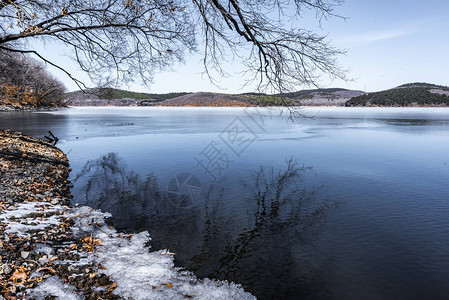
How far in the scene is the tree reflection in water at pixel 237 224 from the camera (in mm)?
6043

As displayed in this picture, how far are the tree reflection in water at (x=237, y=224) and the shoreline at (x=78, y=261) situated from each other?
1.71ft

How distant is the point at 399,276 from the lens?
6.12 meters

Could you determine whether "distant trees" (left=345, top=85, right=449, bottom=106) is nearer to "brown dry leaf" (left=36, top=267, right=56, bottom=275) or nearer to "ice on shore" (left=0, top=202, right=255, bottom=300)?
"ice on shore" (left=0, top=202, right=255, bottom=300)

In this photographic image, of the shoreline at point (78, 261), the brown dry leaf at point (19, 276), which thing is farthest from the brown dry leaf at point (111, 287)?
the brown dry leaf at point (19, 276)

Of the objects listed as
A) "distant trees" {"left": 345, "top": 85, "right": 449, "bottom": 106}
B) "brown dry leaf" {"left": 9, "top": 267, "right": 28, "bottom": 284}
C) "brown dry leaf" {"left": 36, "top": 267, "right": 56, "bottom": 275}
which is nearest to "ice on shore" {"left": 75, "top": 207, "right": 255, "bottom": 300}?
"brown dry leaf" {"left": 36, "top": 267, "right": 56, "bottom": 275}

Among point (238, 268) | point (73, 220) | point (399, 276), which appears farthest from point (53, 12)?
point (399, 276)

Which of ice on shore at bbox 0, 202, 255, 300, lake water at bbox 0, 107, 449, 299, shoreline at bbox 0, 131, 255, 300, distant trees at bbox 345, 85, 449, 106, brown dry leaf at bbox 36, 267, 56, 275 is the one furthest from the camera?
distant trees at bbox 345, 85, 449, 106

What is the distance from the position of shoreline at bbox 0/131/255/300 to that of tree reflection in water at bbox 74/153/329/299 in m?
0.52

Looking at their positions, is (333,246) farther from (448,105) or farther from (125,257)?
(448,105)

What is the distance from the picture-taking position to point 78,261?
575cm

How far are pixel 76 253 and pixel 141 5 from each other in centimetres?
671

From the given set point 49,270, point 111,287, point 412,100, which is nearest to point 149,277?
point 111,287

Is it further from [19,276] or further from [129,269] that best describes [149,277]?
[19,276]

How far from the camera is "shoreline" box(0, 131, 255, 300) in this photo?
4.88 metres
